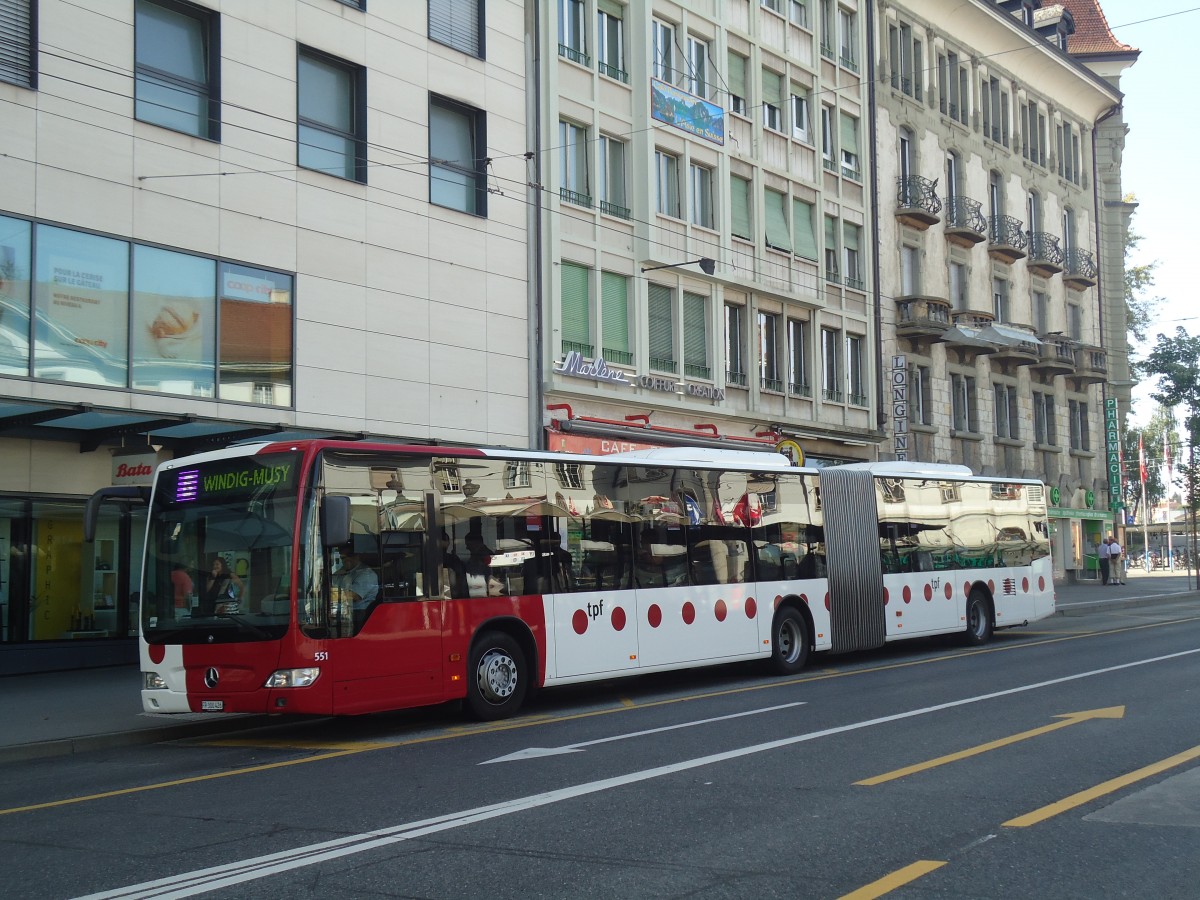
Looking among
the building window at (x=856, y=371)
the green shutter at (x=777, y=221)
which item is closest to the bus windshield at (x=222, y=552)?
the green shutter at (x=777, y=221)

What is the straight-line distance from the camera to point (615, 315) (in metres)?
28.9

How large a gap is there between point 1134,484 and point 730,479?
7918 centimetres

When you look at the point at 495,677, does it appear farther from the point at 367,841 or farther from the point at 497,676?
the point at 367,841

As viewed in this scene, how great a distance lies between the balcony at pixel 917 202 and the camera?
39.6 m

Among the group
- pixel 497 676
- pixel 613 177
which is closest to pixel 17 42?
pixel 497 676

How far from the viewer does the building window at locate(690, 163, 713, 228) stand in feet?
103

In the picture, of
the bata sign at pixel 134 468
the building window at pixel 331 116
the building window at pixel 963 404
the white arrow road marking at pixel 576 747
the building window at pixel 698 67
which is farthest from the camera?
the building window at pixel 963 404

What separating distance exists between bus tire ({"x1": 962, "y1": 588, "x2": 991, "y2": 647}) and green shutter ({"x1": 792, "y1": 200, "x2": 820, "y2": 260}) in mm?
13645

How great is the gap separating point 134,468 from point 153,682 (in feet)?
22.8

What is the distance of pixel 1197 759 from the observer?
972cm

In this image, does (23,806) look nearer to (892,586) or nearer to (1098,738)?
(1098,738)

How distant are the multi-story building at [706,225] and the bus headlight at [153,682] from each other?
13.9 m

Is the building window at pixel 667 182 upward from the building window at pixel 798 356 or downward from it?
upward

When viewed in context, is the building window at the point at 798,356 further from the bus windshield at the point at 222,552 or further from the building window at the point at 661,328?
the bus windshield at the point at 222,552
